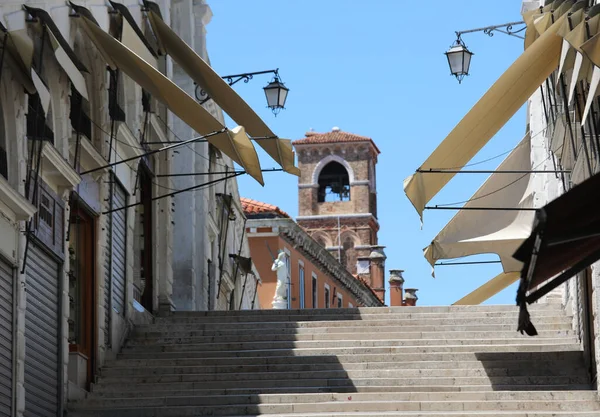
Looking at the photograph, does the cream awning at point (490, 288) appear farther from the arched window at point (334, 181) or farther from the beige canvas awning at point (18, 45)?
the arched window at point (334, 181)

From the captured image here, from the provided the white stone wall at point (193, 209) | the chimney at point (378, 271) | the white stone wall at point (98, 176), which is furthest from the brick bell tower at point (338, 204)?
the white stone wall at point (98, 176)

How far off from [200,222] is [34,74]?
43.9 ft

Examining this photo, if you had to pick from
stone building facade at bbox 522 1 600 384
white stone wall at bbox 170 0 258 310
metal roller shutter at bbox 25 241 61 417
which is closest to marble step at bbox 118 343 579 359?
stone building facade at bbox 522 1 600 384

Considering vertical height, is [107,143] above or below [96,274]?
above

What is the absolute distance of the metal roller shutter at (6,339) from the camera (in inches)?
605

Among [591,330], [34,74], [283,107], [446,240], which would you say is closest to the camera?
[34,74]

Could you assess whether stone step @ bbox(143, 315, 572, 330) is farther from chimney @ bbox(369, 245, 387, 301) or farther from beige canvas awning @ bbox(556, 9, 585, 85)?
chimney @ bbox(369, 245, 387, 301)

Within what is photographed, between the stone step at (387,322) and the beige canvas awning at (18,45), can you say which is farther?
the stone step at (387,322)

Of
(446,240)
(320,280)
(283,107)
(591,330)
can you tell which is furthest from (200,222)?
(320,280)

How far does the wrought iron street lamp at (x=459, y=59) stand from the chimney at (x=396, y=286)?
50105 millimetres

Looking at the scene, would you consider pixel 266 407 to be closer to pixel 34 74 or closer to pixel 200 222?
pixel 34 74

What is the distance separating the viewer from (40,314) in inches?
669

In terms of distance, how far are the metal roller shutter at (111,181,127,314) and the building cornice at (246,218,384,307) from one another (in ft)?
85.5

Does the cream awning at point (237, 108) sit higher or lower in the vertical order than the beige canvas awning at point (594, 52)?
higher
